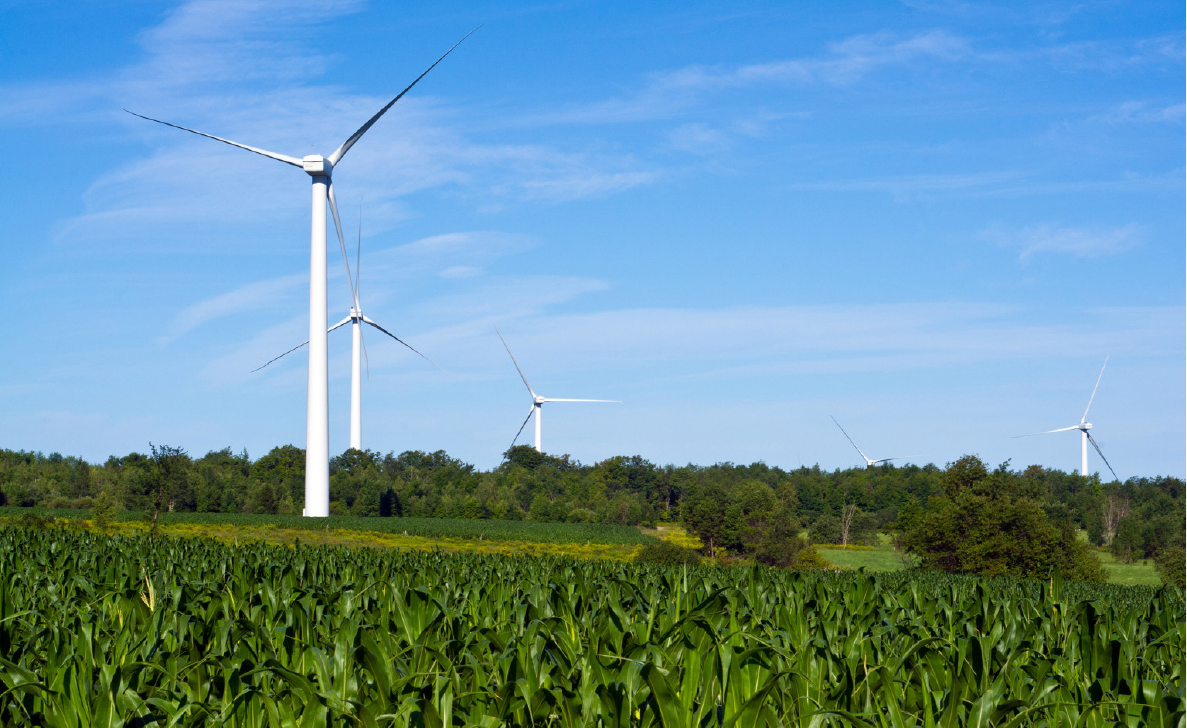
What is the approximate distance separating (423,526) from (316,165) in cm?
5185

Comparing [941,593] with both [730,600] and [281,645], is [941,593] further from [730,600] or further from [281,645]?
[281,645]

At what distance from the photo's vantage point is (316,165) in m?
74.8

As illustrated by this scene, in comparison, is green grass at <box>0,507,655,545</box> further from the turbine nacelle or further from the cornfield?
the cornfield

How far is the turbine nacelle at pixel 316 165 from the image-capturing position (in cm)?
7469

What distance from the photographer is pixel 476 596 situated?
407 inches

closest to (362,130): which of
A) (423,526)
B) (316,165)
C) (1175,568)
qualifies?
(316,165)

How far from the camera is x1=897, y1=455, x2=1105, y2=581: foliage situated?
9344cm

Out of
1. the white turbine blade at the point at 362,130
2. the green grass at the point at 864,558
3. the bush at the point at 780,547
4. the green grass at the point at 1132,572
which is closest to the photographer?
the white turbine blade at the point at 362,130

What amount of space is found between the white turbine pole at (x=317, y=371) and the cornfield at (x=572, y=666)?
6779cm

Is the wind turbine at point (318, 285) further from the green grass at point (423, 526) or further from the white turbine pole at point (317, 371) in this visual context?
the green grass at point (423, 526)

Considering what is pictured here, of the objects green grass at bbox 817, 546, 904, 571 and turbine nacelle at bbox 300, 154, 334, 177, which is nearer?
turbine nacelle at bbox 300, 154, 334, 177

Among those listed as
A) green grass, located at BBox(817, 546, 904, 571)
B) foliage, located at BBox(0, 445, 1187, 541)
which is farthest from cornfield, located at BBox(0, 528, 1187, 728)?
green grass, located at BBox(817, 546, 904, 571)

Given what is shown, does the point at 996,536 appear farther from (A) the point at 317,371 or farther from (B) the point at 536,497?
(B) the point at 536,497

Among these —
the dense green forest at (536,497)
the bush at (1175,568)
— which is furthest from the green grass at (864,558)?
the bush at (1175,568)
